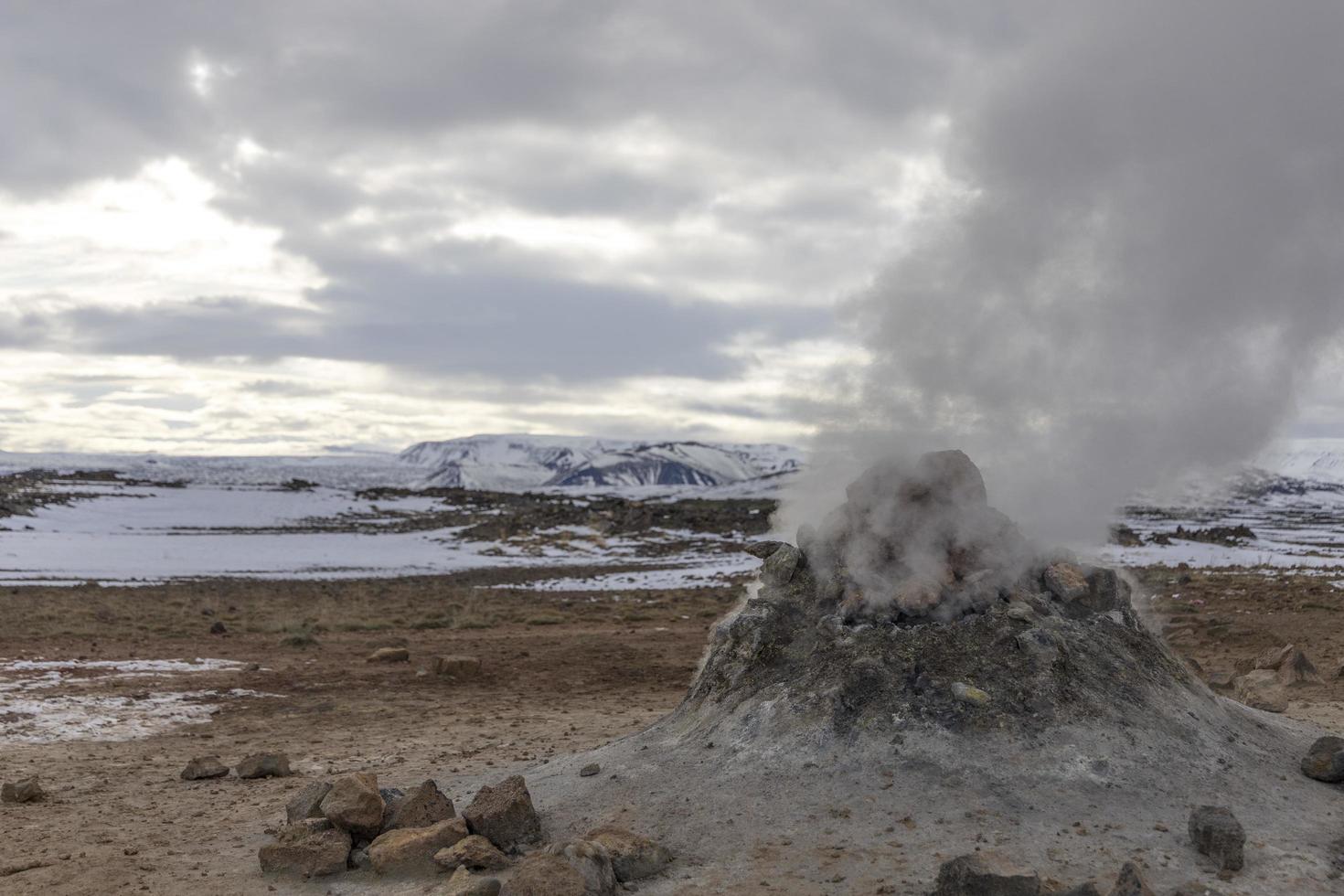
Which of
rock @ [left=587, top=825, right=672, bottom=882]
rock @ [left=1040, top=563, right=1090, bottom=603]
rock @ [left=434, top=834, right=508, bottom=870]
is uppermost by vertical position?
rock @ [left=1040, top=563, right=1090, bottom=603]

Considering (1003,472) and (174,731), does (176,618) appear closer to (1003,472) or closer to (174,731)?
(174,731)

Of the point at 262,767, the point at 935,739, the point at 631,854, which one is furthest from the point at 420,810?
the point at 935,739

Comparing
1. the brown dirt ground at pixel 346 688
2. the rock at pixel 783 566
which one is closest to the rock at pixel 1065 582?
the rock at pixel 783 566

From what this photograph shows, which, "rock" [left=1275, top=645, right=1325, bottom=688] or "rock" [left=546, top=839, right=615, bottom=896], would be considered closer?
"rock" [left=546, top=839, right=615, bottom=896]

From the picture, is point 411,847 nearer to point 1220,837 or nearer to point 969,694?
point 969,694

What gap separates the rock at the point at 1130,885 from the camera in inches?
179

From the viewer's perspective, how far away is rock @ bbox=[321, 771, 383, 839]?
20.8 feet

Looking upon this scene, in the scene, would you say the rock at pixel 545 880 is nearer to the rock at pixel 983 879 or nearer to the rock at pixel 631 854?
the rock at pixel 631 854

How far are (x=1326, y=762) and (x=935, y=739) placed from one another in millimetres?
2829

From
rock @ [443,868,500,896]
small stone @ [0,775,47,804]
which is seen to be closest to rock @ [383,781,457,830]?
rock @ [443,868,500,896]

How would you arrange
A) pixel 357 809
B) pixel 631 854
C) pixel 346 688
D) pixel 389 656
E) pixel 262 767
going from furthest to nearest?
1. pixel 389 656
2. pixel 346 688
3. pixel 262 767
4. pixel 357 809
5. pixel 631 854

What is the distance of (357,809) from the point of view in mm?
6328

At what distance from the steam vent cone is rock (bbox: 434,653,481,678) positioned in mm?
6962

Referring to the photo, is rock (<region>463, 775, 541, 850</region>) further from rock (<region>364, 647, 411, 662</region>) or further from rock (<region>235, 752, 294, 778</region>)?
rock (<region>364, 647, 411, 662</region>)
